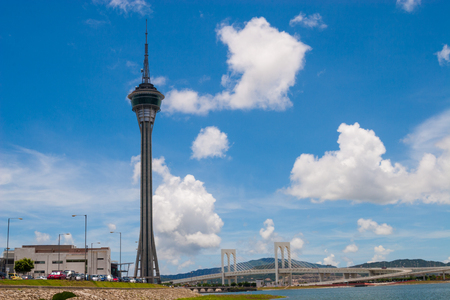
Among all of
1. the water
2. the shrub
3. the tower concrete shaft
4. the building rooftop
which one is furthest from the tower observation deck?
the shrub

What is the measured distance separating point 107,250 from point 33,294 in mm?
117616

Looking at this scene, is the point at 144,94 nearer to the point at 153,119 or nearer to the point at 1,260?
the point at 153,119

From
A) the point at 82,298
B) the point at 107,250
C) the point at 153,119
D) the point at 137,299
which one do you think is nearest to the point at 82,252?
the point at 107,250

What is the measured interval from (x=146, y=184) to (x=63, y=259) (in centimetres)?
4906

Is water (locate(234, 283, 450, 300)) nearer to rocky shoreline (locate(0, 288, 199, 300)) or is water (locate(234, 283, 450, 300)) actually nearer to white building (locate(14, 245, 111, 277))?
rocky shoreline (locate(0, 288, 199, 300))

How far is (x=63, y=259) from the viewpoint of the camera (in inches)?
5969

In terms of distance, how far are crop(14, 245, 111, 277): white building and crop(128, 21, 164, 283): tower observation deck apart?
25.7 m

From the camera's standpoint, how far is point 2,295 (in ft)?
149

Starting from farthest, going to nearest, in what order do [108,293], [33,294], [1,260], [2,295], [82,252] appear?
1. [82,252]
2. [1,260]
3. [108,293]
4. [33,294]
5. [2,295]

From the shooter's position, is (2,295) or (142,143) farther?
(142,143)

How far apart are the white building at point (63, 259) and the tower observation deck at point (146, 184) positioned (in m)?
25.7

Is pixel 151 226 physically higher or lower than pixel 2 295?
higher

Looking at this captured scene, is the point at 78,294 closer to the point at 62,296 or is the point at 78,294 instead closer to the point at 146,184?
the point at 62,296

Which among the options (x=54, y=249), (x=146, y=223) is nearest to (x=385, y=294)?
(x=146, y=223)
